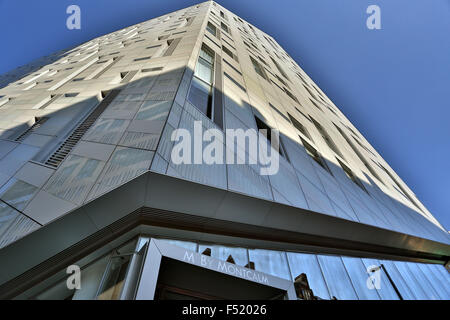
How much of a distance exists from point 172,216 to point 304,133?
34.0 feet

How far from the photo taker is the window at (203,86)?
Answer: 24.2 ft

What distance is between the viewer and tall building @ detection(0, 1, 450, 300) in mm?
3844

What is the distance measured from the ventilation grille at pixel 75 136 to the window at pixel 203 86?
3034 mm

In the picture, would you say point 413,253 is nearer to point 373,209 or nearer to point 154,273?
point 373,209

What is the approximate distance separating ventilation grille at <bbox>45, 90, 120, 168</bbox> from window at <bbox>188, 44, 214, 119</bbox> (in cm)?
303

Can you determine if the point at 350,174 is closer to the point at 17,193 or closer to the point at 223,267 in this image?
the point at 223,267

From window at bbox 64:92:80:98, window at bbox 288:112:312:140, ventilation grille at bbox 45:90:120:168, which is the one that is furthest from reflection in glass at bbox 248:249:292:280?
window at bbox 64:92:80:98

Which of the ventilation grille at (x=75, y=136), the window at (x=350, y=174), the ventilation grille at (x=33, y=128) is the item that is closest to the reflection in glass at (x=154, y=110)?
the ventilation grille at (x=75, y=136)

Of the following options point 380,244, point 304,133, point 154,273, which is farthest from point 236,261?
point 304,133

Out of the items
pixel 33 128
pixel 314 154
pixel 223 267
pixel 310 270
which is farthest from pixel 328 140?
pixel 33 128

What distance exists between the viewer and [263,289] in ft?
14.8

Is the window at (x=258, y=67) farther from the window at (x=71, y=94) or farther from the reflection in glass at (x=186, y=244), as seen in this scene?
the reflection in glass at (x=186, y=244)

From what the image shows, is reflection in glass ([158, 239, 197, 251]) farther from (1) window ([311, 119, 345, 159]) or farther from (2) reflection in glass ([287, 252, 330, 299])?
(1) window ([311, 119, 345, 159])

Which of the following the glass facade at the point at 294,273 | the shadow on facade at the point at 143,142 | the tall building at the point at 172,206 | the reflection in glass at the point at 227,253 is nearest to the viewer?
the glass facade at the point at 294,273
